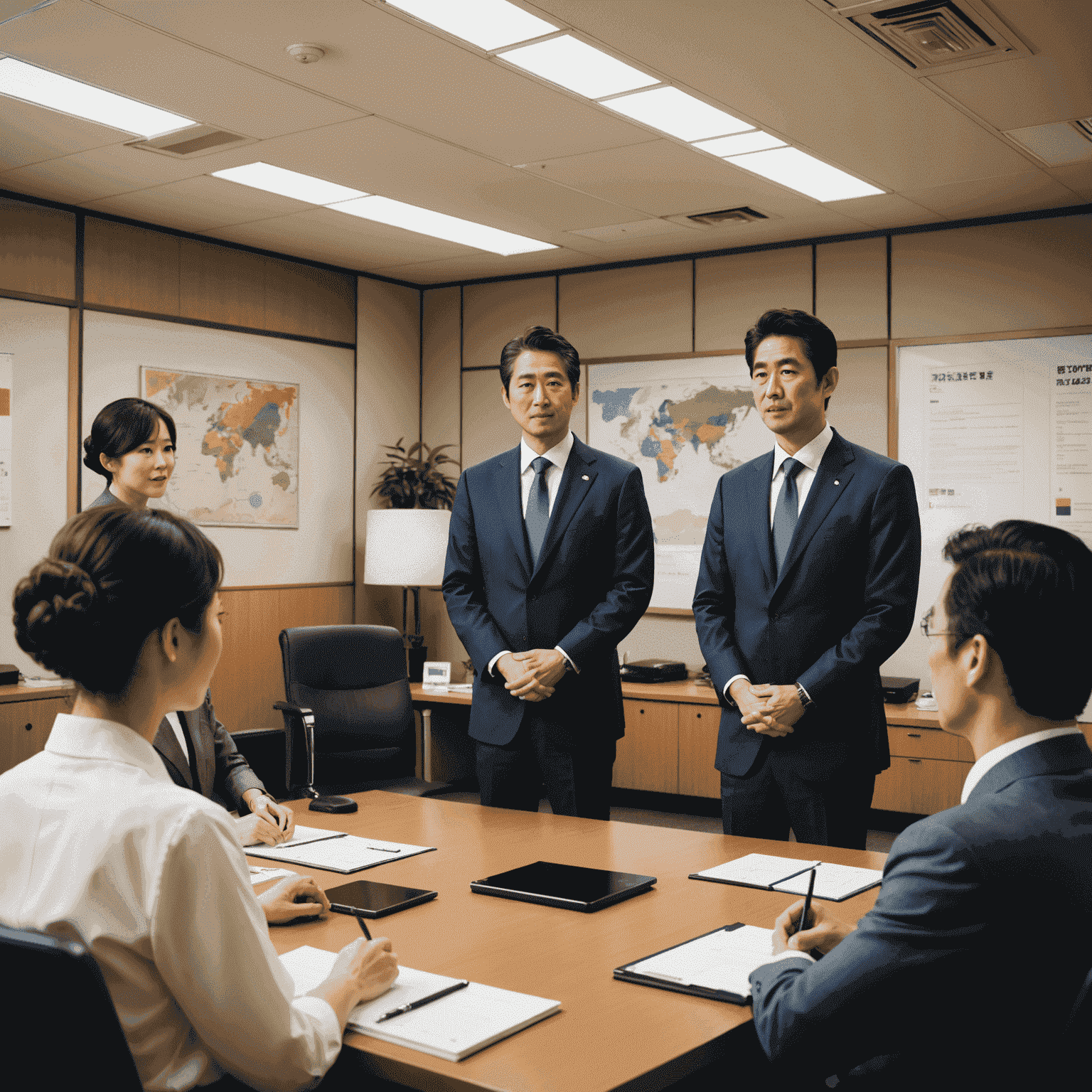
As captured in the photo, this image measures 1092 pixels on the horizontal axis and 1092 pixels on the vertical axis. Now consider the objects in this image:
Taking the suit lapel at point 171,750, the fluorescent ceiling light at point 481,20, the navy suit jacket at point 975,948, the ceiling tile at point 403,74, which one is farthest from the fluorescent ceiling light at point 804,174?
the navy suit jacket at point 975,948

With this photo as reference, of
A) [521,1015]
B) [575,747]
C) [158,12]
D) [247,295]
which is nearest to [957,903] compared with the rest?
[521,1015]

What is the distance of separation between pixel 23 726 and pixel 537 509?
3.04 m

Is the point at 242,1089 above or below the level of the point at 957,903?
below

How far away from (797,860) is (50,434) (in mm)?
4737

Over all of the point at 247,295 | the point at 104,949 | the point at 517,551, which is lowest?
the point at 104,949

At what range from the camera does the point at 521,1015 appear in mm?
1486

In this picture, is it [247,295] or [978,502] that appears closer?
[978,502]

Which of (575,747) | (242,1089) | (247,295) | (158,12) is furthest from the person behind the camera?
Result: (247,295)

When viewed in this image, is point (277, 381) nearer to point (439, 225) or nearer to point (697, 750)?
point (439, 225)

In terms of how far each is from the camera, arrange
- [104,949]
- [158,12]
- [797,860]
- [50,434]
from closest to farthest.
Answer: [104,949], [797,860], [158,12], [50,434]

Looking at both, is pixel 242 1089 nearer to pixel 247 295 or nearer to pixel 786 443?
pixel 786 443

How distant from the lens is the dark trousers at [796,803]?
9.07ft

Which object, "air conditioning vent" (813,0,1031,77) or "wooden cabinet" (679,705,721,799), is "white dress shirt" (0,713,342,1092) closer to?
"air conditioning vent" (813,0,1031,77)

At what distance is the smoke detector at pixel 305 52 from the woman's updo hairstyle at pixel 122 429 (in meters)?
1.46
